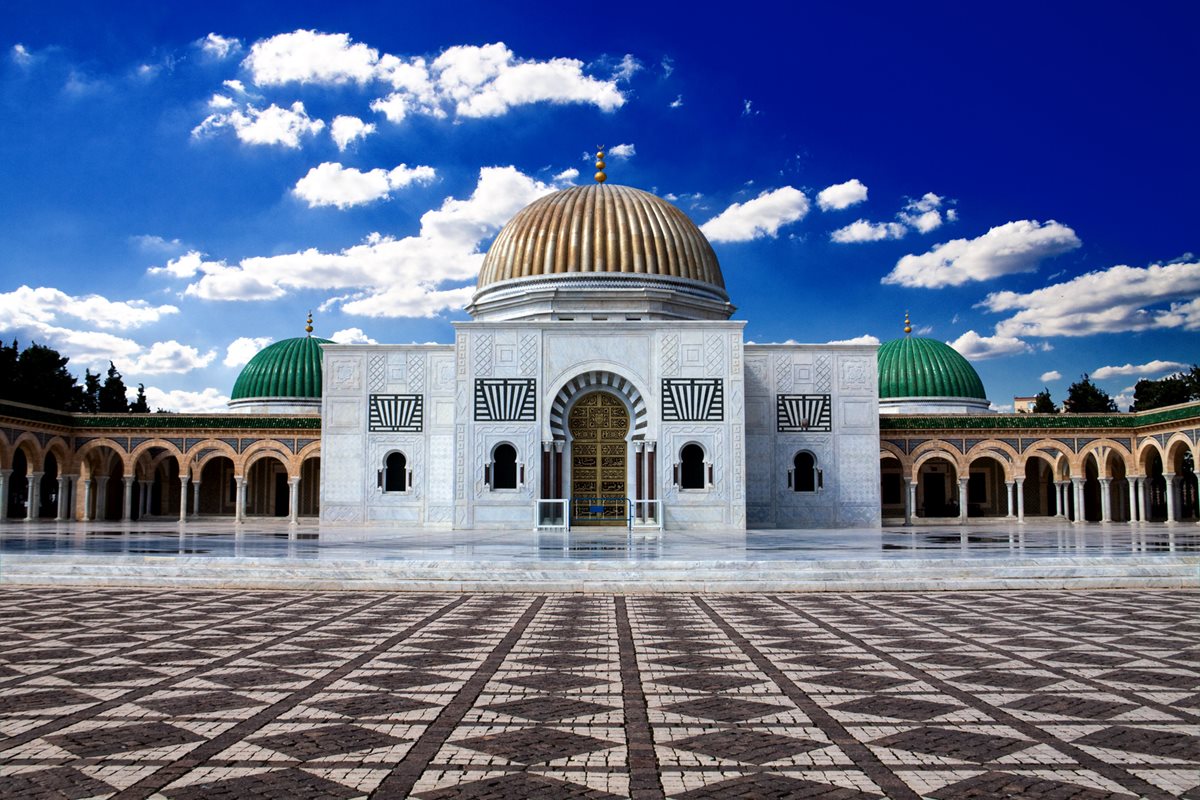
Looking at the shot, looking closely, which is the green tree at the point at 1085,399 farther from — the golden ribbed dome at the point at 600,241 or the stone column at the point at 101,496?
the stone column at the point at 101,496

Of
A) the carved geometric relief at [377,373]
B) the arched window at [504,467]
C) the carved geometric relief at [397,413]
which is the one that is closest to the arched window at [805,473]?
the arched window at [504,467]

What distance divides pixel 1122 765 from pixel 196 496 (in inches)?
1112

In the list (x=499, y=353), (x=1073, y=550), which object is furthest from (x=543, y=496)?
(x=1073, y=550)

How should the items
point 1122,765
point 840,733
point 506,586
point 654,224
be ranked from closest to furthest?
point 1122,765, point 840,733, point 506,586, point 654,224

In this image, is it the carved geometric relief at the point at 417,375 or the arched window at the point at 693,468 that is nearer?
the arched window at the point at 693,468

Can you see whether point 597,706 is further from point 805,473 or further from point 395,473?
point 395,473

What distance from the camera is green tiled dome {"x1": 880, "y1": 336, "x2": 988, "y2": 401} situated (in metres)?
32.2

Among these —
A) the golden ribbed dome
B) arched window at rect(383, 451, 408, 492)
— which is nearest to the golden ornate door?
the golden ribbed dome

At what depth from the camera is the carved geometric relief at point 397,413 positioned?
2278 cm

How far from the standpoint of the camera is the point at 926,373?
3238 centimetres

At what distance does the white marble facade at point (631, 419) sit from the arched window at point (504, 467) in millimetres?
204

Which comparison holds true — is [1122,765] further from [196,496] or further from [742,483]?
[196,496]

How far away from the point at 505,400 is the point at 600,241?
531 centimetres

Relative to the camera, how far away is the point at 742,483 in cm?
1991
